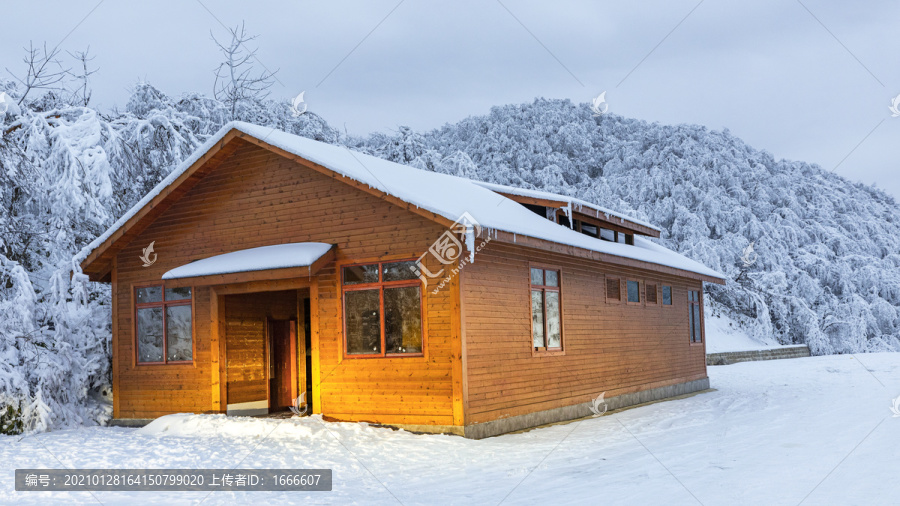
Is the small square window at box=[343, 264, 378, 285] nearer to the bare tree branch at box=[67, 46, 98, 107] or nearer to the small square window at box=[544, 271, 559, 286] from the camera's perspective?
the small square window at box=[544, 271, 559, 286]

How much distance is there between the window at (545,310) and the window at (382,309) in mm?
2425

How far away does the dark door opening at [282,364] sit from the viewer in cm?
1653

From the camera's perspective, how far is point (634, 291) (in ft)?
60.9

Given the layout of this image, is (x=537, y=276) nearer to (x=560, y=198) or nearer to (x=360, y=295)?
(x=560, y=198)

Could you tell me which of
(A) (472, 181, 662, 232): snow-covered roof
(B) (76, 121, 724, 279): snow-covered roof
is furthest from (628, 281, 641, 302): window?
(A) (472, 181, 662, 232): snow-covered roof

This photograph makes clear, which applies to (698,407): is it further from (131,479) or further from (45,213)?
(45,213)

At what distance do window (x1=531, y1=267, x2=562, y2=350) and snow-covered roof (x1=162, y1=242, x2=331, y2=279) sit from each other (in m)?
3.65

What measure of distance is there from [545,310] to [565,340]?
87cm

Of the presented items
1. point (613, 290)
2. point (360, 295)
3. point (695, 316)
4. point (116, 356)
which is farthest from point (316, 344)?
point (695, 316)

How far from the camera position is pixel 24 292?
14602 mm

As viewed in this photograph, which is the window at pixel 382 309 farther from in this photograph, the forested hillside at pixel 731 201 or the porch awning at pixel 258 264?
the forested hillside at pixel 731 201

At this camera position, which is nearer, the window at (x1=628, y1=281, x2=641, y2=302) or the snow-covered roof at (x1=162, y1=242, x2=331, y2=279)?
the snow-covered roof at (x1=162, y1=242, x2=331, y2=279)

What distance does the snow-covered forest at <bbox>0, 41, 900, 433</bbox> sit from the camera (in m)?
15.3

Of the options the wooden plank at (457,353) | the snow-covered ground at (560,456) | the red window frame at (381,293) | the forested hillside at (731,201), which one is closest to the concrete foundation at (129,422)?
the snow-covered ground at (560,456)
